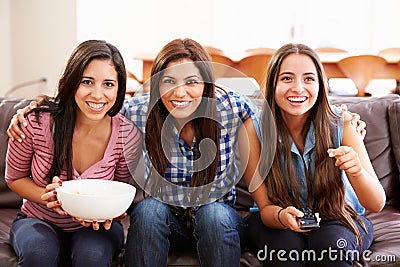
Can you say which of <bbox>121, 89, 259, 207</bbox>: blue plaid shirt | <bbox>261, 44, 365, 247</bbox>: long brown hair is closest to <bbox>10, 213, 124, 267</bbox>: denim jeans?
<bbox>121, 89, 259, 207</bbox>: blue plaid shirt

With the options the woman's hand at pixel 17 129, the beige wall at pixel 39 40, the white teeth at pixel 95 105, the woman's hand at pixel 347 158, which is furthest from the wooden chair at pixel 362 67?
the woman's hand at pixel 17 129

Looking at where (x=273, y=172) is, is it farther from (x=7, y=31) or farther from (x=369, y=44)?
(x=369, y=44)

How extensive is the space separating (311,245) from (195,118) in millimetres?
542

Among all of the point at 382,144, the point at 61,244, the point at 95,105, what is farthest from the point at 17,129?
the point at 382,144

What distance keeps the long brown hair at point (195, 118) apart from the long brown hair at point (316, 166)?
0.19 m

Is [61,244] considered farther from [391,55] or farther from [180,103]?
[391,55]

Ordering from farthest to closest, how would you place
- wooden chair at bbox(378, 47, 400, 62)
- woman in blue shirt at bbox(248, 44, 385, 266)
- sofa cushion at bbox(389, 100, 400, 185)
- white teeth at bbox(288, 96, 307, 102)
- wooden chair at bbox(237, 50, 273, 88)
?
1. wooden chair at bbox(378, 47, 400, 62)
2. wooden chair at bbox(237, 50, 273, 88)
3. sofa cushion at bbox(389, 100, 400, 185)
4. white teeth at bbox(288, 96, 307, 102)
5. woman in blue shirt at bbox(248, 44, 385, 266)

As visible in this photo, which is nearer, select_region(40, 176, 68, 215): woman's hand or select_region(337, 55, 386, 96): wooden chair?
select_region(40, 176, 68, 215): woman's hand

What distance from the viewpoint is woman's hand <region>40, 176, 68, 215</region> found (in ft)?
5.98

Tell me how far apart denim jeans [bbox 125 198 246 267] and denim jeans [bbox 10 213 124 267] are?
68 millimetres

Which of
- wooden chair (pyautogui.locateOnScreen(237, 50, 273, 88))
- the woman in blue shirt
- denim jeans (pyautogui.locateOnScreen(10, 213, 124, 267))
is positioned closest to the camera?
denim jeans (pyautogui.locateOnScreen(10, 213, 124, 267))

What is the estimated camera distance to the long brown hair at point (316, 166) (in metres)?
1.98

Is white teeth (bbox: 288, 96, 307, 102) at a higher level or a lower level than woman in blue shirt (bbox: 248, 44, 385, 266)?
higher

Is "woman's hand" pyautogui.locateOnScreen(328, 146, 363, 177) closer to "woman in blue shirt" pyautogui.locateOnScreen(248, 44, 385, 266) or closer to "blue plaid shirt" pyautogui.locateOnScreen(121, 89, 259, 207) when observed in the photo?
"woman in blue shirt" pyautogui.locateOnScreen(248, 44, 385, 266)
